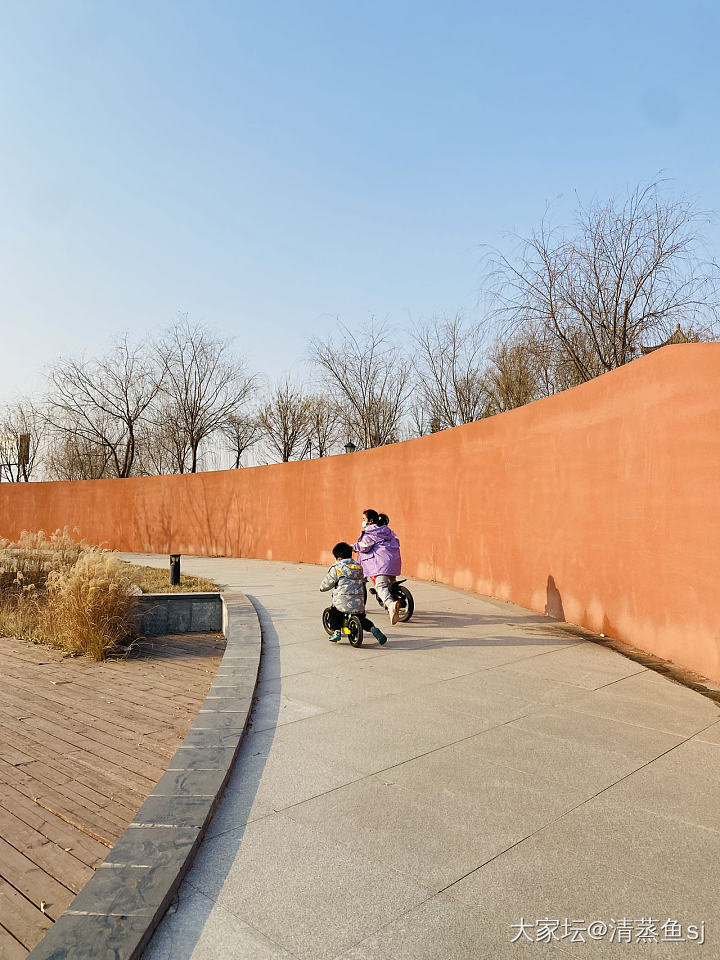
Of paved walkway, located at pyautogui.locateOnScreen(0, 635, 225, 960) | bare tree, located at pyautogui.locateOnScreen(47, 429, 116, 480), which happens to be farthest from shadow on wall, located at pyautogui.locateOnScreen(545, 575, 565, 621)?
bare tree, located at pyautogui.locateOnScreen(47, 429, 116, 480)

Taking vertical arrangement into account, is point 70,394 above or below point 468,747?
above

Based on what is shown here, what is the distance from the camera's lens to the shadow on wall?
318 inches

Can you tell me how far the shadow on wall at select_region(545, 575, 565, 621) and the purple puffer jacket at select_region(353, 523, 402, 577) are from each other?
1.82 m

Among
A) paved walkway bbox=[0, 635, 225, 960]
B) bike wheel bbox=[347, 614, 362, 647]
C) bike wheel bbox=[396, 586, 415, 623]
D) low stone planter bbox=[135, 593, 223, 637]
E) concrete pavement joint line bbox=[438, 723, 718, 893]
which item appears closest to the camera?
concrete pavement joint line bbox=[438, 723, 718, 893]

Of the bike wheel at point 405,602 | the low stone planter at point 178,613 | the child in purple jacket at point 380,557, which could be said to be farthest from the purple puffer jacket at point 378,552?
the low stone planter at point 178,613

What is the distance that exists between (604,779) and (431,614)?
5247mm

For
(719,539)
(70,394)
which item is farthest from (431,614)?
(70,394)

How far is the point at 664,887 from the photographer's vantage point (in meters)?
2.45

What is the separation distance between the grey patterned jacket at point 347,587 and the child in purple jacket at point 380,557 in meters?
0.97

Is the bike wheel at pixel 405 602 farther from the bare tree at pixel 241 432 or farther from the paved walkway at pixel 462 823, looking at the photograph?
the bare tree at pixel 241 432

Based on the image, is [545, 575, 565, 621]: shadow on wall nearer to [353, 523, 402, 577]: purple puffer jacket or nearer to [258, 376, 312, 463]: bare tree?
[353, 523, 402, 577]: purple puffer jacket

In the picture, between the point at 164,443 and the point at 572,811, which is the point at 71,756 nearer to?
the point at 572,811

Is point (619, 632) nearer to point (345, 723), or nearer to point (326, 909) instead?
point (345, 723)

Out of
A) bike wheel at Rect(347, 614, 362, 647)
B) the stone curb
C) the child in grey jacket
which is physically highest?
the child in grey jacket
